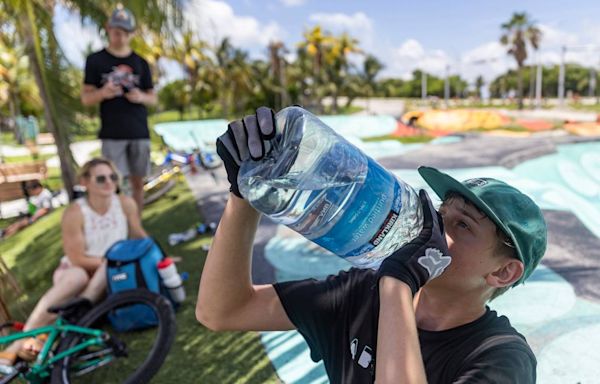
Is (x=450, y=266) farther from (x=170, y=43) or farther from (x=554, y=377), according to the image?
(x=170, y=43)

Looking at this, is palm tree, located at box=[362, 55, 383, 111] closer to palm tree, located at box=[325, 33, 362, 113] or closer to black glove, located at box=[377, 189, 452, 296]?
palm tree, located at box=[325, 33, 362, 113]

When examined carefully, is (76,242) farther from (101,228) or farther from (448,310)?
(448,310)

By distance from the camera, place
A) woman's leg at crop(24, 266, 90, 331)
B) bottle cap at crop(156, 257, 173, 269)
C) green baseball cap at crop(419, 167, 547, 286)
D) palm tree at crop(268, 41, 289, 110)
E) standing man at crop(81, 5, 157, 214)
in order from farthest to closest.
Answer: palm tree at crop(268, 41, 289, 110) → standing man at crop(81, 5, 157, 214) → bottle cap at crop(156, 257, 173, 269) → woman's leg at crop(24, 266, 90, 331) → green baseball cap at crop(419, 167, 547, 286)

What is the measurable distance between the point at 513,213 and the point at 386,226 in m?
0.35

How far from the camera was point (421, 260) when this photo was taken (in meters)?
1.26

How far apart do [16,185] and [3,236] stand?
294cm

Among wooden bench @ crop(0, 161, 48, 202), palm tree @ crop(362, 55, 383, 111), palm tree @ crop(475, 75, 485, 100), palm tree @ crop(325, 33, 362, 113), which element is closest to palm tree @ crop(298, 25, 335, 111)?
palm tree @ crop(325, 33, 362, 113)

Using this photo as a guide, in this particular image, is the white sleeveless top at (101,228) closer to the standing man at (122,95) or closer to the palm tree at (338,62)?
the standing man at (122,95)

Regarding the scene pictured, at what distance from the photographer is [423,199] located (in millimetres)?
1368

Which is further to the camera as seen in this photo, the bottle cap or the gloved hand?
the bottle cap

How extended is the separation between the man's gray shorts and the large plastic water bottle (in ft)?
13.0

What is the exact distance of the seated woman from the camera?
3502mm

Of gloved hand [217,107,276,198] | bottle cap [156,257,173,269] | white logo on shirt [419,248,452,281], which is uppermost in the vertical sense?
gloved hand [217,107,276,198]

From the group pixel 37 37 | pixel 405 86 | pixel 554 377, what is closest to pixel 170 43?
pixel 37 37
